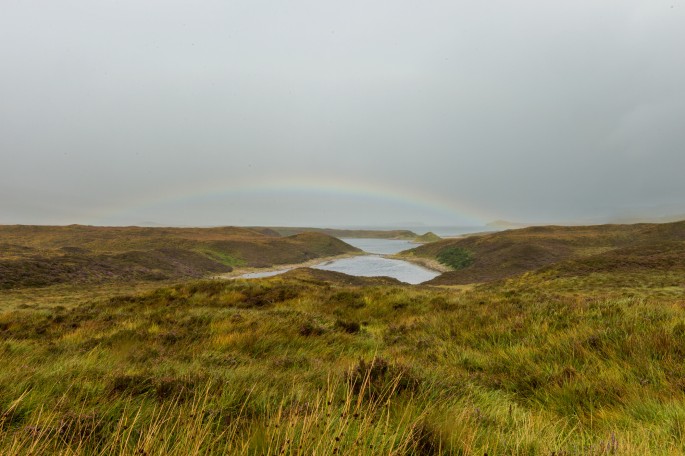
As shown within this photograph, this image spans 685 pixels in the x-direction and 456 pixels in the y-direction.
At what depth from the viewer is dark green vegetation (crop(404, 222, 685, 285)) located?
2411 centimetres

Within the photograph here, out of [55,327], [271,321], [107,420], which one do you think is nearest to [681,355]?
[107,420]

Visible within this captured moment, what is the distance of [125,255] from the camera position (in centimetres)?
4406

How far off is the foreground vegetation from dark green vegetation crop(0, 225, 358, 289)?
3133 cm

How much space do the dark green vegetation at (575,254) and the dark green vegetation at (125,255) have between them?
31746 mm

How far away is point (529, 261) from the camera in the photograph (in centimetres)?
3931

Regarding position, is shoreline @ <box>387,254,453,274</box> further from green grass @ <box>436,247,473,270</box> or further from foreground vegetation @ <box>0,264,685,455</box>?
Result: foreground vegetation @ <box>0,264,685,455</box>

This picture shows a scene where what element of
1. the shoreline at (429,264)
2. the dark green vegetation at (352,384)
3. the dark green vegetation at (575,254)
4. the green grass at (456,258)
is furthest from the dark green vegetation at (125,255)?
the dark green vegetation at (575,254)

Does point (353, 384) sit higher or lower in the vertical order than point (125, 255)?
higher

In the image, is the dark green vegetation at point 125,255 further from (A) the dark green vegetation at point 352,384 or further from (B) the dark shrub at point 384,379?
(B) the dark shrub at point 384,379

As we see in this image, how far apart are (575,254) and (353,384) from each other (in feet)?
162

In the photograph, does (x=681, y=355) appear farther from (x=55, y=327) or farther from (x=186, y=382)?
(x=55, y=327)

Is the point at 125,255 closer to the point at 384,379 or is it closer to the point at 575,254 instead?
the point at 384,379

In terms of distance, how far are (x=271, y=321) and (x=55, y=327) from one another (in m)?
6.31

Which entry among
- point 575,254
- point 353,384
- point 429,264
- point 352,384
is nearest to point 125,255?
point 429,264
